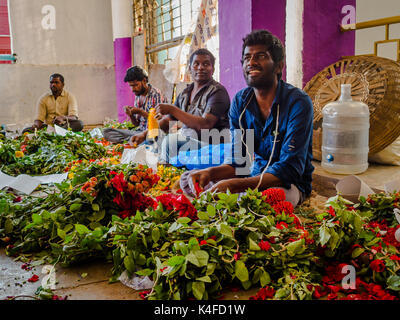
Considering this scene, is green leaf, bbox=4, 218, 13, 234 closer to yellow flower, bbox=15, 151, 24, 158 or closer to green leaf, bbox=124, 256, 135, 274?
green leaf, bbox=124, 256, 135, 274

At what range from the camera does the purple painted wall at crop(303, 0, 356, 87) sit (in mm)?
4113

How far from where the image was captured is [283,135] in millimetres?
2672

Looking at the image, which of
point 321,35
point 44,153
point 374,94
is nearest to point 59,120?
point 44,153

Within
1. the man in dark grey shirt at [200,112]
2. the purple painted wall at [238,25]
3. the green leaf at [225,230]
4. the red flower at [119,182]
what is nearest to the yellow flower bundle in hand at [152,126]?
the man in dark grey shirt at [200,112]

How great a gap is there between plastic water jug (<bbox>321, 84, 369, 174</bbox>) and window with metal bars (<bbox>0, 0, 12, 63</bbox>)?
8.60m

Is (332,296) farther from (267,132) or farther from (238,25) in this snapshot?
(238,25)

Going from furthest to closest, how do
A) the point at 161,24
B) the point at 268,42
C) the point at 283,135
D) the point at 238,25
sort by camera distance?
the point at 161,24 < the point at 238,25 < the point at 283,135 < the point at 268,42

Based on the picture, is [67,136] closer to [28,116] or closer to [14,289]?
[14,289]

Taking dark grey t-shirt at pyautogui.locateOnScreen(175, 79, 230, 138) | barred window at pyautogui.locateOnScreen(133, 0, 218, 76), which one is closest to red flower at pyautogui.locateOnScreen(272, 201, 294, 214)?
dark grey t-shirt at pyautogui.locateOnScreen(175, 79, 230, 138)

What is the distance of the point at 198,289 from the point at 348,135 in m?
2.28

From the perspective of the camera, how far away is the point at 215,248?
1586 mm

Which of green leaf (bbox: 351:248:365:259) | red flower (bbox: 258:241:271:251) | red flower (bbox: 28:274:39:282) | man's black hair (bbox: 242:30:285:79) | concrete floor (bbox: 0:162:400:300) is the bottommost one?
concrete floor (bbox: 0:162:400:300)
